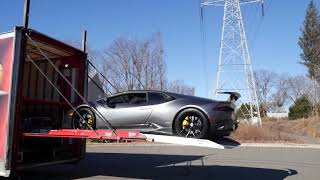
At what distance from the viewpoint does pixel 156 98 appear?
31.8 feet

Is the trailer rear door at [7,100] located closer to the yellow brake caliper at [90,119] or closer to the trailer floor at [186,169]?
the yellow brake caliper at [90,119]

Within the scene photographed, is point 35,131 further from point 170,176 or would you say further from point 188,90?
point 188,90

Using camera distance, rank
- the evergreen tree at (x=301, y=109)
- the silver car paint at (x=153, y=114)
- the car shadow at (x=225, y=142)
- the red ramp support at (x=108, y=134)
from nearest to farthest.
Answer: the red ramp support at (x=108, y=134), the silver car paint at (x=153, y=114), the car shadow at (x=225, y=142), the evergreen tree at (x=301, y=109)

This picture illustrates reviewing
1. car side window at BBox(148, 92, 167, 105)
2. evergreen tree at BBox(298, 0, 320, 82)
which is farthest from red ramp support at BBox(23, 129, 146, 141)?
evergreen tree at BBox(298, 0, 320, 82)

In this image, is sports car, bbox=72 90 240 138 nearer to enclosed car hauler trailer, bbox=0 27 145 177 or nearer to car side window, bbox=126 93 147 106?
car side window, bbox=126 93 147 106

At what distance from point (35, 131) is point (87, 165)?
13.6 ft

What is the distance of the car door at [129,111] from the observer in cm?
963

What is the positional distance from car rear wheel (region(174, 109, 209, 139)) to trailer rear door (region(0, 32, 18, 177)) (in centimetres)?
325

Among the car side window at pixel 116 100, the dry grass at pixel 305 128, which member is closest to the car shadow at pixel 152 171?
the car side window at pixel 116 100

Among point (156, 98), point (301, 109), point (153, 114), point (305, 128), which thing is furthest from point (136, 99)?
point (301, 109)

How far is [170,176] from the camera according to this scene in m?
11.5

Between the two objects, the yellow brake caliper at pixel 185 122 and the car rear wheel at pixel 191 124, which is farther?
the yellow brake caliper at pixel 185 122

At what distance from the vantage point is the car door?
9633 millimetres

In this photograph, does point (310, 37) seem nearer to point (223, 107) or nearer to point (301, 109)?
point (301, 109)
